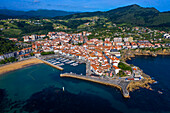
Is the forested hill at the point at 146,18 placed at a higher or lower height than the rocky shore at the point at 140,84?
higher

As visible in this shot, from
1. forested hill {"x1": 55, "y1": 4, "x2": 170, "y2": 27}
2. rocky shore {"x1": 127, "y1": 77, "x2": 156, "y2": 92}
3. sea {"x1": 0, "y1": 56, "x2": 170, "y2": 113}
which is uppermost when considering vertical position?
forested hill {"x1": 55, "y1": 4, "x2": 170, "y2": 27}

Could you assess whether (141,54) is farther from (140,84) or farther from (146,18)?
(146,18)

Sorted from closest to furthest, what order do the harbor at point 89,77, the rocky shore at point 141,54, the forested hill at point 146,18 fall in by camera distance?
the harbor at point 89,77 < the rocky shore at point 141,54 < the forested hill at point 146,18

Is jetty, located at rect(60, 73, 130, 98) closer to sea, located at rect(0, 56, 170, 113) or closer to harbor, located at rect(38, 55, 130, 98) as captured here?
harbor, located at rect(38, 55, 130, 98)

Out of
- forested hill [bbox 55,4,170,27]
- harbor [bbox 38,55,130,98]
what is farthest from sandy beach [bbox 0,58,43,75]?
→ forested hill [bbox 55,4,170,27]

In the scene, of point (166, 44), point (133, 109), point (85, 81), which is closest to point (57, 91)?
point (85, 81)

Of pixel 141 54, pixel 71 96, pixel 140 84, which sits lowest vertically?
pixel 71 96

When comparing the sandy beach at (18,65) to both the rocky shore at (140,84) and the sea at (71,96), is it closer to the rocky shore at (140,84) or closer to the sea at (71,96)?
the sea at (71,96)

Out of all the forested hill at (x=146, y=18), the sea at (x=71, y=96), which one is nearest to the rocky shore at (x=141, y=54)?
the sea at (x=71, y=96)

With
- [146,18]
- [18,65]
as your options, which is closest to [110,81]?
[18,65]

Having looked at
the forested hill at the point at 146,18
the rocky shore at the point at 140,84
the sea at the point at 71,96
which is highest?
the forested hill at the point at 146,18
